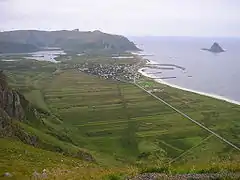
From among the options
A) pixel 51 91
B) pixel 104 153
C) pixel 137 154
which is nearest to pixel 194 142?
pixel 137 154

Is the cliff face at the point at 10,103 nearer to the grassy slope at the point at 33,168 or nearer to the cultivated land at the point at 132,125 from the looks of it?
the cultivated land at the point at 132,125

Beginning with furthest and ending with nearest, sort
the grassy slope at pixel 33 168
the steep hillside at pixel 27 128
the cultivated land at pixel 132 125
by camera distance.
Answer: the cultivated land at pixel 132 125 → the steep hillside at pixel 27 128 → the grassy slope at pixel 33 168

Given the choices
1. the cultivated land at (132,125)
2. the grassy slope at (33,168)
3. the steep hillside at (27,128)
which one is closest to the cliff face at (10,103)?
the steep hillside at (27,128)

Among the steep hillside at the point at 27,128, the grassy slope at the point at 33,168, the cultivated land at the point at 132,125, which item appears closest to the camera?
the grassy slope at the point at 33,168

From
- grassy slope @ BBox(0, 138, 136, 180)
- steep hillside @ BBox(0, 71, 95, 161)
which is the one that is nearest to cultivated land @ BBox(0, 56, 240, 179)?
grassy slope @ BBox(0, 138, 136, 180)

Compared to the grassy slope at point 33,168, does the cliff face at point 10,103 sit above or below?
below

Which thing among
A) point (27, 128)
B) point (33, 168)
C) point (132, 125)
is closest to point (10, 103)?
point (27, 128)

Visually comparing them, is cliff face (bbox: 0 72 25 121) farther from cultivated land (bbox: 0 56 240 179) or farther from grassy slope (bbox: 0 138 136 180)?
grassy slope (bbox: 0 138 136 180)
